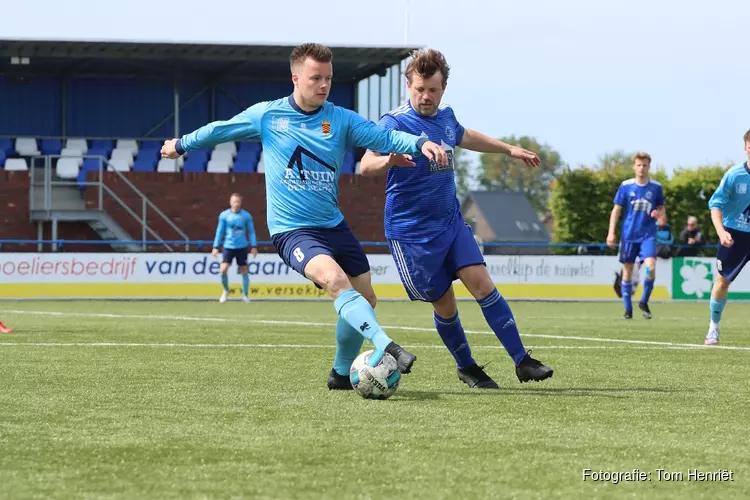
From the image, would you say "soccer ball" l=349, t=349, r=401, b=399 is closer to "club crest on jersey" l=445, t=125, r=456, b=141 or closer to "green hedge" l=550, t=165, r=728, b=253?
"club crest on jersey" l=445, t=125, r=456, b=141

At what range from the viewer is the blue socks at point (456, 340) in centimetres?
792

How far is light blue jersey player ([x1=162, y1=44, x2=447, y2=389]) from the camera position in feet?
23.5

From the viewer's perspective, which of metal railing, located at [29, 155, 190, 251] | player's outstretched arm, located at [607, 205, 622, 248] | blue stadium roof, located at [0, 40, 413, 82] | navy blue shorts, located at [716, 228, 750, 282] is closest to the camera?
navy blue shorts, located at [716, 228, 750, 282]

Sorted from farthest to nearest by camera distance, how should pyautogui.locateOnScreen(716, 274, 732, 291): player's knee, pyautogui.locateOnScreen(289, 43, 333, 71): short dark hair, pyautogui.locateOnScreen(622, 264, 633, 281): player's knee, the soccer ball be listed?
pyautogui.locateOnScreen(622, 264, 633, 281): player's knee → pyautogui.locateOnScreen(716, 274, 732, 291): player's knee → pyautogui.locateOnScreen(289, 43, 333, 71): short dark hair → the soccer ball

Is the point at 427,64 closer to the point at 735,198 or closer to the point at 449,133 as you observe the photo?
the point at 449,133

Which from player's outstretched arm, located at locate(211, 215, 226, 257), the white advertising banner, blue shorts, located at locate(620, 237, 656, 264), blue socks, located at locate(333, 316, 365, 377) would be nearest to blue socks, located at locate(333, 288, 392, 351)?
blue socks, located at locate(333, 316, 365, 377)

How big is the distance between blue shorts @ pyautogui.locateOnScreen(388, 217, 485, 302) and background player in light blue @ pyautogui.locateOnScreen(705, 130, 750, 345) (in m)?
4.75

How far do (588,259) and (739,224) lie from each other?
1614cm

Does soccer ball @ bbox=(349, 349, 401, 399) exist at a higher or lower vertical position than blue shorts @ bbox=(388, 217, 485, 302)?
lower

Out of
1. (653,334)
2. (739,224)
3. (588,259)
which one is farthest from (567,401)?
(588,259)

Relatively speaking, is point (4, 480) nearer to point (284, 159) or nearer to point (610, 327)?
point (284, 159)

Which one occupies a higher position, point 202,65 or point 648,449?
point 202,65

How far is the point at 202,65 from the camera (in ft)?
129

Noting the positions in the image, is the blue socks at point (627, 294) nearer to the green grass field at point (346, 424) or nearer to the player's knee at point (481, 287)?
the green grass field at point (346, 424)
